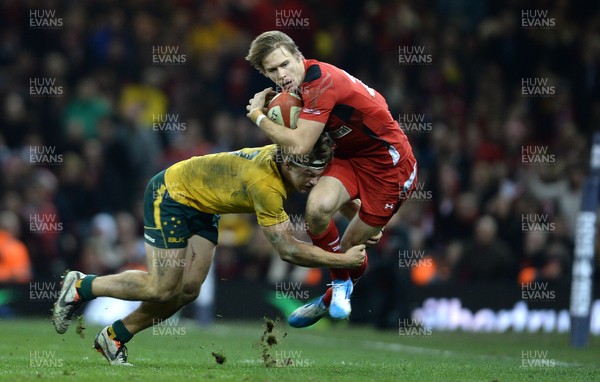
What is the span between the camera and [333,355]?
12.1 metres

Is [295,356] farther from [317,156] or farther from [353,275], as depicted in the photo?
[317,156]

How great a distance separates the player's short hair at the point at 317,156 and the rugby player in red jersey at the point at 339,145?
82mm

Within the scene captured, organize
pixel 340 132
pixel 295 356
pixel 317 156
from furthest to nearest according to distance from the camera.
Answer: pixel 295 356 < pixel 340 132 < pixel 317 156

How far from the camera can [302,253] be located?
9.62 m

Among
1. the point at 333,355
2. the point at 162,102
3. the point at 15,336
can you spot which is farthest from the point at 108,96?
the point at 333,355

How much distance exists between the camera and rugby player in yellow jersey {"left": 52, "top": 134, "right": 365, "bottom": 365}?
31.5 feet

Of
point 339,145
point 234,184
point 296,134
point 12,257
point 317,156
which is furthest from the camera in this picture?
point 12,257

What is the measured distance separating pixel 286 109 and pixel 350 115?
54 centimetres

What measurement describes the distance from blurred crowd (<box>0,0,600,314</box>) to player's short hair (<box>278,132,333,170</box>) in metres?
7.01

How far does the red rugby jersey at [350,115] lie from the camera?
9758 mm

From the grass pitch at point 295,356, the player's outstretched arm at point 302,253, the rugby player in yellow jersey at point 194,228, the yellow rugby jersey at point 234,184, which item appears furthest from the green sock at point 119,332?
the player's outstretched arm at point 302,253

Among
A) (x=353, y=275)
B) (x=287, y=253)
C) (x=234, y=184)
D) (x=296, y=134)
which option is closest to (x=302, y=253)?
(x=287, y=253)

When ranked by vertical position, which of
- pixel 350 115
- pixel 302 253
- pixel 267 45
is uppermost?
pixel 267 45

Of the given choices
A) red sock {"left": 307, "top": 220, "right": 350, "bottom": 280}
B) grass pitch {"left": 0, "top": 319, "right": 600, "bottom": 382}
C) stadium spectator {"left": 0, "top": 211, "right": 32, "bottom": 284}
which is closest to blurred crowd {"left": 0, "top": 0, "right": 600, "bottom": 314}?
stadium spectator {"left": 0, "top": 211, "right": 32, "bottom": 284}
